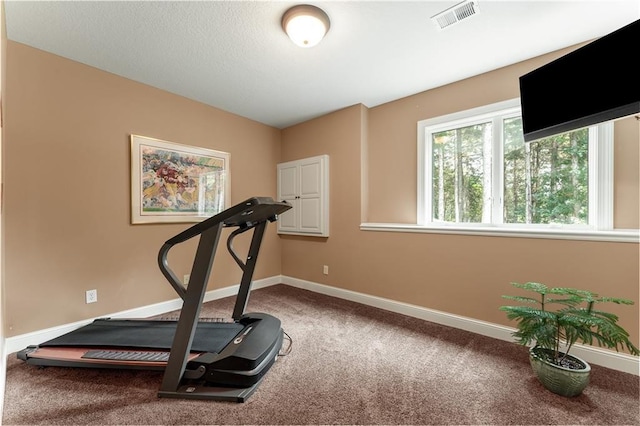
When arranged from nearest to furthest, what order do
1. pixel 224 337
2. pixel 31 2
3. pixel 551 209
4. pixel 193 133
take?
pixel 31 2
pixel 224 337
pixel 551 209
pixel 193 133

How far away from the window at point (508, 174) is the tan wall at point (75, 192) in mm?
2923

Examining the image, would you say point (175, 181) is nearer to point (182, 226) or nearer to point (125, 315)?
point (182, 226)

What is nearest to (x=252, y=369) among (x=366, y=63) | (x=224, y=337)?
(x=224, y=337)

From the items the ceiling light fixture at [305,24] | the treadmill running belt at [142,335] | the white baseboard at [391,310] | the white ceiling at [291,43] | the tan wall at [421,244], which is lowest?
the white baseboard at [391,310]

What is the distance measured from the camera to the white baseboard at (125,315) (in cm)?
218

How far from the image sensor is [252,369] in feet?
5.59

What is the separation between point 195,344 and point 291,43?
8.30 feet

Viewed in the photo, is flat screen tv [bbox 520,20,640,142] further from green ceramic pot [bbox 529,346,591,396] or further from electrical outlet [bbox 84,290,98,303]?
electrical outlet [bbox 84,290,98,303]

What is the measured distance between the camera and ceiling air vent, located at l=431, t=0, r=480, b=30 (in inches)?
72.0

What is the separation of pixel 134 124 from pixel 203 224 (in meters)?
2.04

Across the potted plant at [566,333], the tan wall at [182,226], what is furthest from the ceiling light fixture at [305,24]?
the potted plant at [566,333]

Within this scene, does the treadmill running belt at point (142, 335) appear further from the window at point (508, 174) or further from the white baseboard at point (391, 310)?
the window at point (508, 174)

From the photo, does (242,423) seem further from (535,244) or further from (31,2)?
(31,2)

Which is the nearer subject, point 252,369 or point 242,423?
point 242,423
